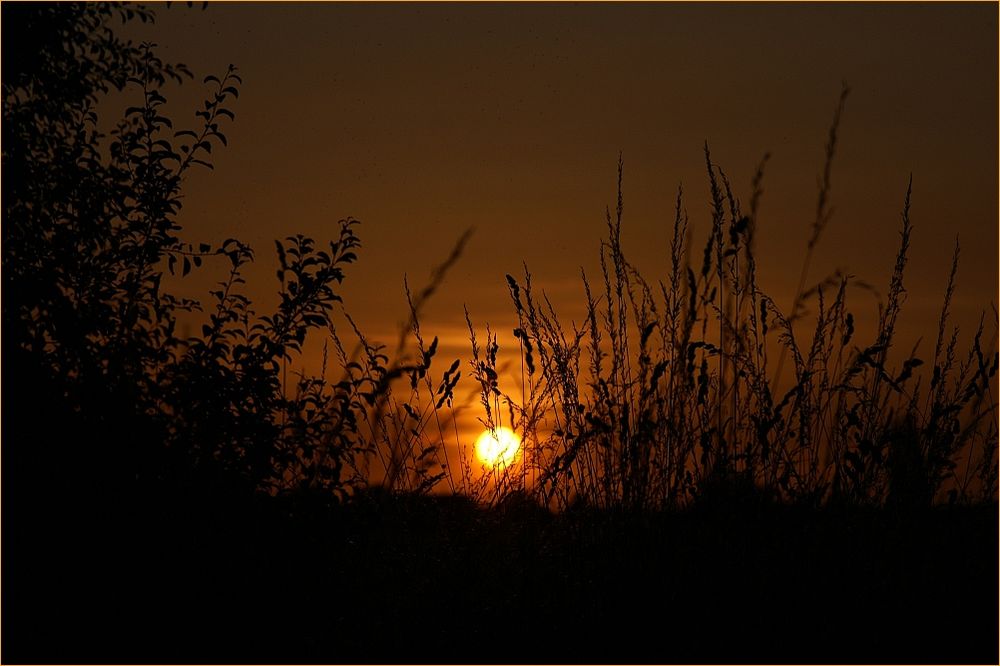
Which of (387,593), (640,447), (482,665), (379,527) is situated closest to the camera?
(482,665)

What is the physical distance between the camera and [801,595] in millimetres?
2850

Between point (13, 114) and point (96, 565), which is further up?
point (13, 114)

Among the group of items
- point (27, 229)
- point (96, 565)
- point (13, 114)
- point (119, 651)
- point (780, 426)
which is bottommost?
point (119, 651)

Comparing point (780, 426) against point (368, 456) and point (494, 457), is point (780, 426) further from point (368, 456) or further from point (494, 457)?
point (368, 456)

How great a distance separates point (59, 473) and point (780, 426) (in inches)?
84.7

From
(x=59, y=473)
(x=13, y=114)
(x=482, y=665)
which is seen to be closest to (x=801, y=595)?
(x=482, y=665)

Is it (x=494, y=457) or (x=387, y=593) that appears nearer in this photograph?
(x=387, y=593)

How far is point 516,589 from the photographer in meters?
3.11

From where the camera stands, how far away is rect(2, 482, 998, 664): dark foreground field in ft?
8.95

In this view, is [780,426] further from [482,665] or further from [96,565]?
[96,565]

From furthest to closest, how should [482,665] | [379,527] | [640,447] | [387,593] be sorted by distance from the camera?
[379,527]
[640,447]
[387,593]
[482,665]

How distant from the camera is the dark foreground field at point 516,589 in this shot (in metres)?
2.73

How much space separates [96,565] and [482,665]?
3.91 ft

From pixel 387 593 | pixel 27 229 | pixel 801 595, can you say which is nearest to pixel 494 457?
pixel 387 593
